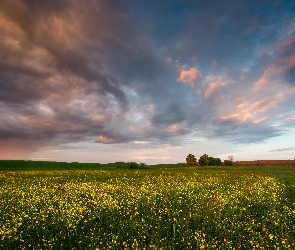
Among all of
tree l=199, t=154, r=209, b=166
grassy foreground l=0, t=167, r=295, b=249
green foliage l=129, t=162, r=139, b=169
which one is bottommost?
grassy foreground l=0, t=167, r=295, b=249

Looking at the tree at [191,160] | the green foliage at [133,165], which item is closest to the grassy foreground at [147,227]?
the green foliage at [133,165]

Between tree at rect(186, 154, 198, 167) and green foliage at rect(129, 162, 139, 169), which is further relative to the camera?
tree at rect(186, 154, 198, 167)

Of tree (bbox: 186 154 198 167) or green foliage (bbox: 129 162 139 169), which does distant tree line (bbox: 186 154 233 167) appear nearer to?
tree (bbox: 186 154 198 167)

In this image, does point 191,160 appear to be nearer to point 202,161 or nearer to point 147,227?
point 202,161

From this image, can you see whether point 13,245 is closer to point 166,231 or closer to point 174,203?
point 166,231

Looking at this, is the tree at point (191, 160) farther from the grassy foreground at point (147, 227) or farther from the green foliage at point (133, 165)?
the grassy foreground at point (147, 227)

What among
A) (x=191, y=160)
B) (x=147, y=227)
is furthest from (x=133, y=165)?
(x=147, y=227)

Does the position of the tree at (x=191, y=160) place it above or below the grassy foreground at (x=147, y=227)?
above

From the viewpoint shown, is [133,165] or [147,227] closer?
[147,227]

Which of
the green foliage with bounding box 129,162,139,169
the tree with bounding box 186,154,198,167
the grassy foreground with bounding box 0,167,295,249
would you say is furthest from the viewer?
the tree with bounding box 186,154,198,167

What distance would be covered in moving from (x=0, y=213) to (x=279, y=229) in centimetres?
1172

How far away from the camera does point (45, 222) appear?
29.6ft

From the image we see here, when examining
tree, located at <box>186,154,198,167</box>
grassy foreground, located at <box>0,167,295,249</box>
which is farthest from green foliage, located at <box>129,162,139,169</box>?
grassy foreground, located at <box>0,167,295,249</box>

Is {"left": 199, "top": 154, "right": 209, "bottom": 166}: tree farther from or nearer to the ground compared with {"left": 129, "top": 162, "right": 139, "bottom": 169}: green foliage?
farther from the ground
